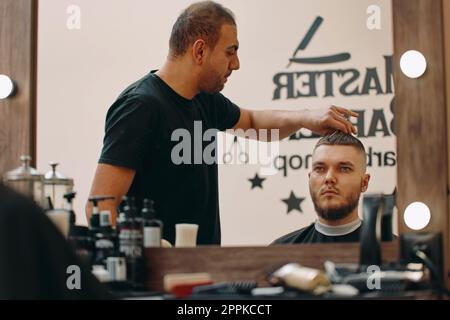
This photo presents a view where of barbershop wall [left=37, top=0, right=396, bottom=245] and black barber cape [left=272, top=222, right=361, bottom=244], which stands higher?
barbershop wall [left=37, top=0, right=396, bottom=245]

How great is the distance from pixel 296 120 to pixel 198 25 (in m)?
0.34

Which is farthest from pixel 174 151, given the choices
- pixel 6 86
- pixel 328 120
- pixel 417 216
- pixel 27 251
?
pixel 27 251

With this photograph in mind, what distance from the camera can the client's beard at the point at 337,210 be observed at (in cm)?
187

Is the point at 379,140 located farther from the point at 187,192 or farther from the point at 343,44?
the point at 187,192

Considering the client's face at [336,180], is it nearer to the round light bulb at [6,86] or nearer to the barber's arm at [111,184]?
the barber's arm at [111,184]

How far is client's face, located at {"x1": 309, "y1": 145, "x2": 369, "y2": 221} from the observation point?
6.16 ft

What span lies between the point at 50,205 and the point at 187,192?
327 millimetres

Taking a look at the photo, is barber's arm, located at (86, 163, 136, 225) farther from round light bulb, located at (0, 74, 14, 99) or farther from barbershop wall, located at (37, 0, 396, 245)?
round light bulb, located at (0, 74, 14, 99)

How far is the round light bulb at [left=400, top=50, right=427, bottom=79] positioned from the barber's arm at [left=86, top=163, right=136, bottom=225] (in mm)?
693

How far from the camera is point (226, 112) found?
1981mm

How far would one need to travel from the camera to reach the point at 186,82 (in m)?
1.98

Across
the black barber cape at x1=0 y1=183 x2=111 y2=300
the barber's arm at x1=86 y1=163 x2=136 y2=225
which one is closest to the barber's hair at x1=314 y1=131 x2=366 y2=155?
the barber's arm at x1=86 y1=163 x2=136 y2=225

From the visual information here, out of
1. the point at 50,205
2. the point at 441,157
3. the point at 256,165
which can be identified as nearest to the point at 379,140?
the point at 441,157
